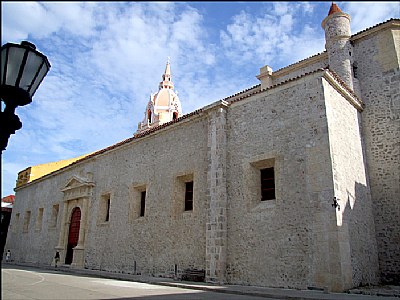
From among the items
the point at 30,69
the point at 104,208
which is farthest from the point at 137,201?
the point at 30,69

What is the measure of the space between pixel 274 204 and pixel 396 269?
187 inches

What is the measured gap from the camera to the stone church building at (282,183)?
30.2 ft

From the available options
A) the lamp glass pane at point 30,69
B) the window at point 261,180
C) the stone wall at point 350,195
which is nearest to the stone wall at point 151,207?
the window at point 261,180

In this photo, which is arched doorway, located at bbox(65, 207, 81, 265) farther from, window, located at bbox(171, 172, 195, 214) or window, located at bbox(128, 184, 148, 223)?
window, located at bbox(171, 172, 195, 214)

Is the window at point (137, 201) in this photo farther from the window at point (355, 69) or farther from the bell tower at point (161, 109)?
the bell tower at point (161, 109)

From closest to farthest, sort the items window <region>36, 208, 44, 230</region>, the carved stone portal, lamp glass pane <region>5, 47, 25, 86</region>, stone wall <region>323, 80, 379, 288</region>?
lamp glass pane <region>5, 47, 25, 86</region> < stone wall <region>323, 80, 379, 288</region> < the carved stone portal < window <region>36, 208, 44, 230</region>

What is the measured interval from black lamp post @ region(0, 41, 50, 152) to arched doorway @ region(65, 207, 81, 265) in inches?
664

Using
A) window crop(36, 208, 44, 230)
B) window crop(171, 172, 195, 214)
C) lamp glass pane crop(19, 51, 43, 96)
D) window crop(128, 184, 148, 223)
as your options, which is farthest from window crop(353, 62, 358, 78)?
window crop(36, 208, 44, 230)

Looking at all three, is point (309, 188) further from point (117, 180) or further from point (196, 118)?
point (117, 180)

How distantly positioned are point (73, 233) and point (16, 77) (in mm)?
17932

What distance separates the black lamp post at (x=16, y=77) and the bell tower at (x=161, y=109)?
29900mm

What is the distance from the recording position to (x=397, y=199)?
11109mm

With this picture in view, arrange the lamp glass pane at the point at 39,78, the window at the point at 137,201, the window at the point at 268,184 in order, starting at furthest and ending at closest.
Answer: the window at the point at 137,201 → the window at the point at 268,184 → the lamp glass pane at the point at 39,78

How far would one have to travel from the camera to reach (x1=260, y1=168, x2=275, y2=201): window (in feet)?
34.8
